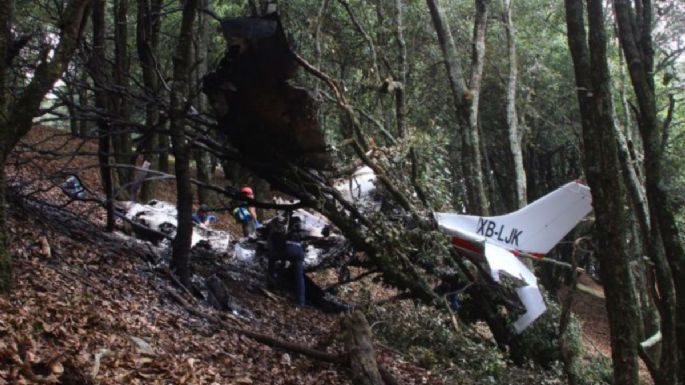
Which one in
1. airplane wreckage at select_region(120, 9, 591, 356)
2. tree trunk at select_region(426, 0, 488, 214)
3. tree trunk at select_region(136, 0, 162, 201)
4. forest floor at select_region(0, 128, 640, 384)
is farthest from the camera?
tree trunk at select_region(426, 0, 488, 214)

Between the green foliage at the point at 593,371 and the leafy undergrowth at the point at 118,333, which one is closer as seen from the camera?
the leafy undergrowth at the point at 118,333

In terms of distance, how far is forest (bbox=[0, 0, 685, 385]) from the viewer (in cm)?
662

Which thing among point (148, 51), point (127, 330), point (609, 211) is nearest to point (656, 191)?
point (609, 211)

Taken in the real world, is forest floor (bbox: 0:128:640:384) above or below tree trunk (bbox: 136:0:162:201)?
below

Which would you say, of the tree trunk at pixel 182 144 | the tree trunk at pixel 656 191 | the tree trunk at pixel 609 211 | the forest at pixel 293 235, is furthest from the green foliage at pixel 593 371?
the tree trunk at pixel 182 144

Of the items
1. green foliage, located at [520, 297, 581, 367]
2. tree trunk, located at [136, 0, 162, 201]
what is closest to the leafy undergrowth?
tree trunk, located at [136, 0, 162, 201]

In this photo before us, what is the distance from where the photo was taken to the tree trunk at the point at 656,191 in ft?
24.6

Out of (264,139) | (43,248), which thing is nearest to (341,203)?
(264,139)

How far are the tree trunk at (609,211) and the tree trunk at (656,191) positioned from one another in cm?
118

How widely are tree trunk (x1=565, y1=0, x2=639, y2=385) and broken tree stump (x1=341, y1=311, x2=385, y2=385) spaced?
2616mm

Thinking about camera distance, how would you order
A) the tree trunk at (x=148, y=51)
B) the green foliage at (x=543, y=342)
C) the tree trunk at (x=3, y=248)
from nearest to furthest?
1. the tree trunk at (x=3, y=248)
2. the tree trunk at (x=148, y=51)
3. the green foliage at (x=543, y=342)

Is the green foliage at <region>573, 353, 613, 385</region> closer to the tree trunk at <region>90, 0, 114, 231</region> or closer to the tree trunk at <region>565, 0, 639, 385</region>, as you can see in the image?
the tree trunk at <region>565, 0, 639, 385</region>

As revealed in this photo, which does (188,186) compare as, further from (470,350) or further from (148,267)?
(470,350)

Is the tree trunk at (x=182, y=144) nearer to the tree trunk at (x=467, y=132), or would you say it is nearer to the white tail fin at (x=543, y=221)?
the white tail fin at (x=543, y=221)
